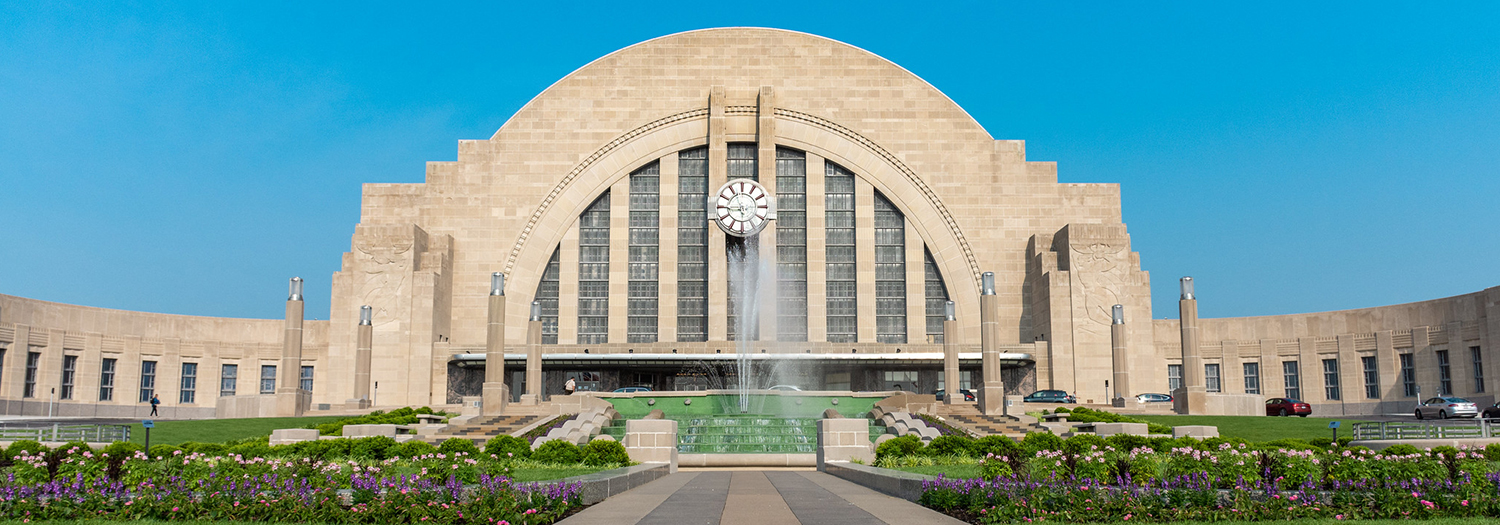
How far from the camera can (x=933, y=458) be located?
19.6 m

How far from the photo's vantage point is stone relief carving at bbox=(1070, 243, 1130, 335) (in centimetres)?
5069

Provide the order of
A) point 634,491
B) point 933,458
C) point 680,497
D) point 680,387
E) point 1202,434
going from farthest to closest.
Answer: point 680,387 → point 1202,434 → point 933,458 → point 634,491 → point 680,497

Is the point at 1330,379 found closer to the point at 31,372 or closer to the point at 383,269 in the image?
the point at 383,269

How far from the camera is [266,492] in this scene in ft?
34.8

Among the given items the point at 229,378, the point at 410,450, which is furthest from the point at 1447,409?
the point at 229,378

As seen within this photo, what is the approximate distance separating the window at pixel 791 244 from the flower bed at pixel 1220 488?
136 feet

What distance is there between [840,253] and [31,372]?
38.8 metres

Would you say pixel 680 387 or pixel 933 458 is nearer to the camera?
pixel 933 458

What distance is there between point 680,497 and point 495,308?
27.3m

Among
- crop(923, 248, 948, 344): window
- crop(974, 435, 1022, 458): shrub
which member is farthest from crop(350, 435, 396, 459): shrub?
crop(923, 248, 948, 344): window

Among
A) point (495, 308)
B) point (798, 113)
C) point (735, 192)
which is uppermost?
point (798, 113)

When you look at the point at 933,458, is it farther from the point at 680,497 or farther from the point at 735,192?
the point at 735,192

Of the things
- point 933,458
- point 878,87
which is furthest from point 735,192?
point 933,458

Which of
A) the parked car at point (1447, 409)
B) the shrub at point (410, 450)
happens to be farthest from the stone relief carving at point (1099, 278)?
the shrub at point (410, 450)
